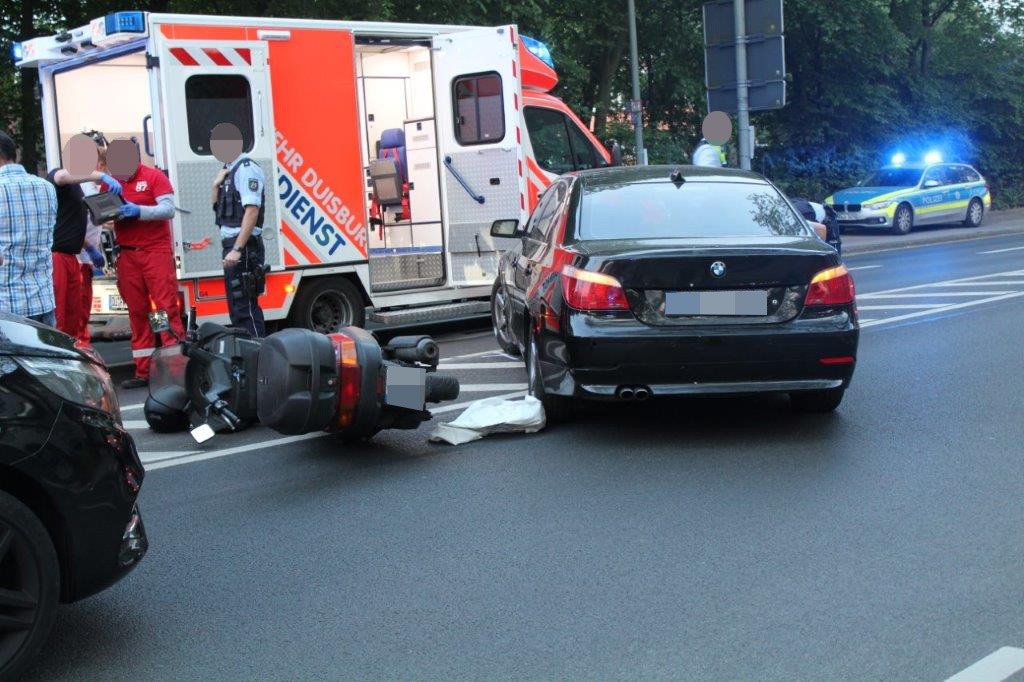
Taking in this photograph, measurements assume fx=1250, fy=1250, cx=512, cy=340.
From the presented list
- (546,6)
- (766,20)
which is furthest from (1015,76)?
(766,20)

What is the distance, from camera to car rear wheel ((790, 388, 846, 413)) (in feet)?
24.0

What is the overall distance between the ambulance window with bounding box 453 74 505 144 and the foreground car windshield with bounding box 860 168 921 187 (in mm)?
18081

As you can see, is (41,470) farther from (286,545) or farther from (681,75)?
(681,75)

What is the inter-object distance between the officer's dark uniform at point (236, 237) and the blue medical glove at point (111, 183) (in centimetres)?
75

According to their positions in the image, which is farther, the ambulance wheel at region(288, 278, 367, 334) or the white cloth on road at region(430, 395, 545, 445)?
the ambulance wheel at region(288, 278, 367, 334)

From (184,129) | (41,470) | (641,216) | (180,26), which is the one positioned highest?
(180,26)

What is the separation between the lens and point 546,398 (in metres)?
7.34

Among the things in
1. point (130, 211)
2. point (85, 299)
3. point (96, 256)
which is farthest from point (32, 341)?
point (96, 256)

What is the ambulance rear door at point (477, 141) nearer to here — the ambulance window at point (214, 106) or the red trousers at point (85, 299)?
the ambulance window at point (214, 106)

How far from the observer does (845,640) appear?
12.9 ft

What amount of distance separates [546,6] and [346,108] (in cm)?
1636

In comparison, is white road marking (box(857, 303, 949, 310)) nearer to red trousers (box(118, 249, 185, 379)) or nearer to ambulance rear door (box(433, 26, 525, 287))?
ambulance rear door (box(433, 26, 525, 287))

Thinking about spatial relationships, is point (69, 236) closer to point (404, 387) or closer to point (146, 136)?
point (146, 136)

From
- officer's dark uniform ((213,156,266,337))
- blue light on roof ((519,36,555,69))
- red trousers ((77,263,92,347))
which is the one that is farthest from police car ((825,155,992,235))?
red trousers ((77,263,92,347))
